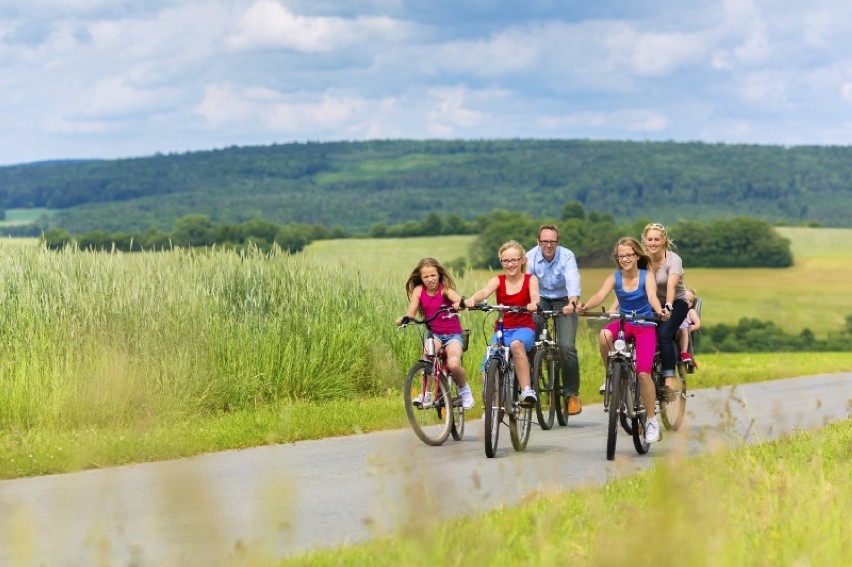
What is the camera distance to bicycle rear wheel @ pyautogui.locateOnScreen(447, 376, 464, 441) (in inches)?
506

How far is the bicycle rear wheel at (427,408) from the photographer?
12.6 metres

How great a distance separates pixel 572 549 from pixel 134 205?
528 ft

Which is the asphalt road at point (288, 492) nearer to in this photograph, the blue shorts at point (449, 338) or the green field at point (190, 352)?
the green field at point (190, 352)

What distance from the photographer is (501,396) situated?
1205cm

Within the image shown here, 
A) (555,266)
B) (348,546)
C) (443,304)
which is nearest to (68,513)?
(348,546)

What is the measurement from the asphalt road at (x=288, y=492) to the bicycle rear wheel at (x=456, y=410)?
0.34ft

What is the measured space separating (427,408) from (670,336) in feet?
8.50

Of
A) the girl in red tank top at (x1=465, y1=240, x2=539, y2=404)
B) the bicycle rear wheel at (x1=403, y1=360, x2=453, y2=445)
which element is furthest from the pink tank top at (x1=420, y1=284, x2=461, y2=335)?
the bicycle rear wheel at (x1=403, y1=360, x2=453, y2=445)

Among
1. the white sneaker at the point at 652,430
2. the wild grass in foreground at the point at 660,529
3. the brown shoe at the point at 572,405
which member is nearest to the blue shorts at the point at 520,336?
the white sneaker at the point at 652,430

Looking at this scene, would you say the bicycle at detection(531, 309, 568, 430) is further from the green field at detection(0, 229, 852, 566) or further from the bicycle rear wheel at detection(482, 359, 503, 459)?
the green field at detection(0, 229, 852, 566)

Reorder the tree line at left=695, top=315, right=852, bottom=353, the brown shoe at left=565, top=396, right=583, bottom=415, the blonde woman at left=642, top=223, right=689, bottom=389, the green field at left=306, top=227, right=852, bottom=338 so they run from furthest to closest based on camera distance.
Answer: the green field at left=306, top=227, right=852, bottom=338
the tree line at left=695, top=315, right=852, bottom=353
the brown shoe at left=565, top=396, right=583, bottom=415
the blonde woman at left=642, top=223, right=689, bottom=389

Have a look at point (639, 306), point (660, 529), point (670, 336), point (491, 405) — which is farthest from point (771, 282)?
point (660, 529)

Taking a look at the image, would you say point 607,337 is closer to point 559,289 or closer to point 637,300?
point 637,300

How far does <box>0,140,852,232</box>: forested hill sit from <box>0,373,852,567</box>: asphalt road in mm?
131791
